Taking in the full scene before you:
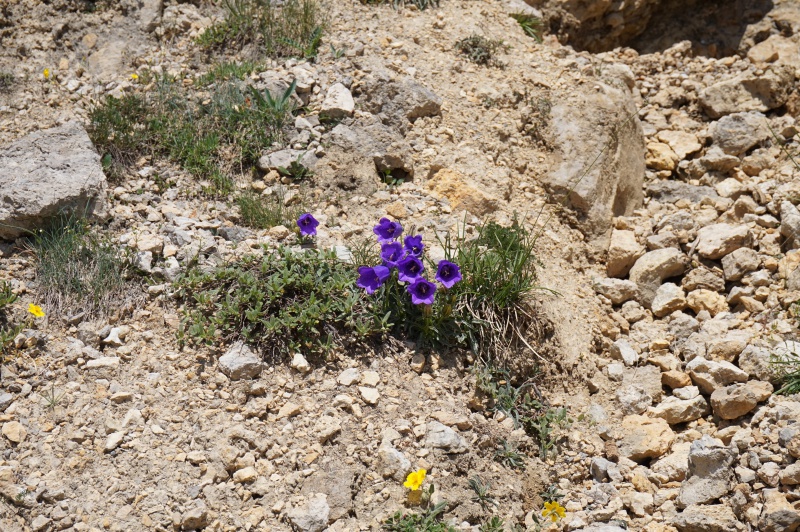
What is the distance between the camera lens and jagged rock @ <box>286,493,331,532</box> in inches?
141

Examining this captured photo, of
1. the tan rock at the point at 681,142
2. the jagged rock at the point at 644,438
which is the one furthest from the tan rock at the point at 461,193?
the tan rock at the point at 681,142

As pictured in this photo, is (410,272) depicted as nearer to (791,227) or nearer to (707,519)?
(707,519)

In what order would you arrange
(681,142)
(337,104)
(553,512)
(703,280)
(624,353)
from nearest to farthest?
(553,512) → (624,353) → (703,280) → (337,104) → (681,142)

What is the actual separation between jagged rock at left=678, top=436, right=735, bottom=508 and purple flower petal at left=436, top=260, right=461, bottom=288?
1487 mm

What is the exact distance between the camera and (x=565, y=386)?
14.8 feet

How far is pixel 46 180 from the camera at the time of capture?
4617 millimetres

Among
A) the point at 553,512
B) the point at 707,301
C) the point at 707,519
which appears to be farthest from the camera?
the point at 707,301

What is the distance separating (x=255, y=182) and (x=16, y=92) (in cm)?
192

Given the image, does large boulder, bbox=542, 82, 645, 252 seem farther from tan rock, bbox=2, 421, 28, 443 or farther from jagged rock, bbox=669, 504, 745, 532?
tan rock, bbox=2, 421, 28, 443

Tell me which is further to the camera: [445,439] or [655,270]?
[655,270]

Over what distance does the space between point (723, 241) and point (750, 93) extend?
1.76 meters

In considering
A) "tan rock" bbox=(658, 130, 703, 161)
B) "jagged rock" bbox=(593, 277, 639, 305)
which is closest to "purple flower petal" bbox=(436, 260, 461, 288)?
"jagged rock" bbox=(593, 277, 639, 305)

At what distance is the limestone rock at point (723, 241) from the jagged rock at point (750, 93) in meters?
1.42

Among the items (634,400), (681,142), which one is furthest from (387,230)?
(681,142)
